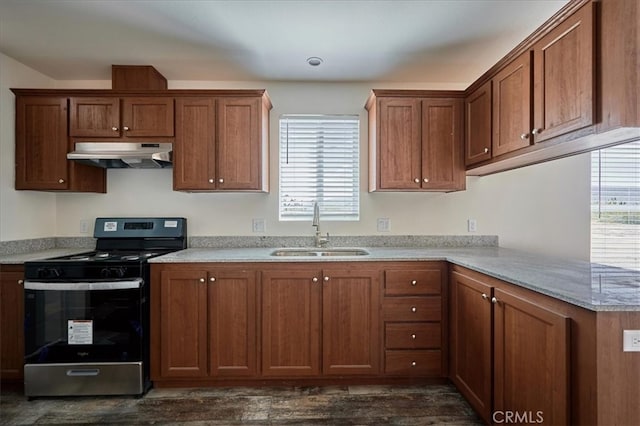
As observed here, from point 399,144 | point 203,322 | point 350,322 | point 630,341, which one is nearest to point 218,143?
point 203,322

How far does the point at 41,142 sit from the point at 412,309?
3.20m

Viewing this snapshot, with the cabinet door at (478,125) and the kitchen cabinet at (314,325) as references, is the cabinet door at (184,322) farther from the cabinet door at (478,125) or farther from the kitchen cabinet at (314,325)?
the cabinet door at (478,125)

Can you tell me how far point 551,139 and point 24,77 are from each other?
3934 mm

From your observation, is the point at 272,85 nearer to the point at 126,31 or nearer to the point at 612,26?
the point at 126,31

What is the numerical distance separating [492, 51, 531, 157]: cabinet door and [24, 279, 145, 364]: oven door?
2663 millimetres

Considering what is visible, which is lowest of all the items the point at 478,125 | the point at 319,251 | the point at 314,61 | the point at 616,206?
the point at 319,251

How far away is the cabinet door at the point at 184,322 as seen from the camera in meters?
2.28

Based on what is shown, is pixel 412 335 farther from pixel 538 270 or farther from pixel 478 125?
pixel 478 125

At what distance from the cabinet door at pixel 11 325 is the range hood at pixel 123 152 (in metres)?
0.96

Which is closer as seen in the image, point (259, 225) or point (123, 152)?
point (123, 152)

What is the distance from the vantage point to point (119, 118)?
8.44ft

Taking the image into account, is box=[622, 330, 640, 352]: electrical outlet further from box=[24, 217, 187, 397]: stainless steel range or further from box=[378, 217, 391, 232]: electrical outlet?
box=[24, 217, 187, 397]: stainless steel range

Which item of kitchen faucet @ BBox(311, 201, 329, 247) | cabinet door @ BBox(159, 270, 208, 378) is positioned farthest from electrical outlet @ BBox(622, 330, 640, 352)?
cabinet door @ BBox(159, 270, 208, 378)

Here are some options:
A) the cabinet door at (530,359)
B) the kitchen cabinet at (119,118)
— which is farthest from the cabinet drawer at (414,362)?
the kitchen cabinet at (119,118)
